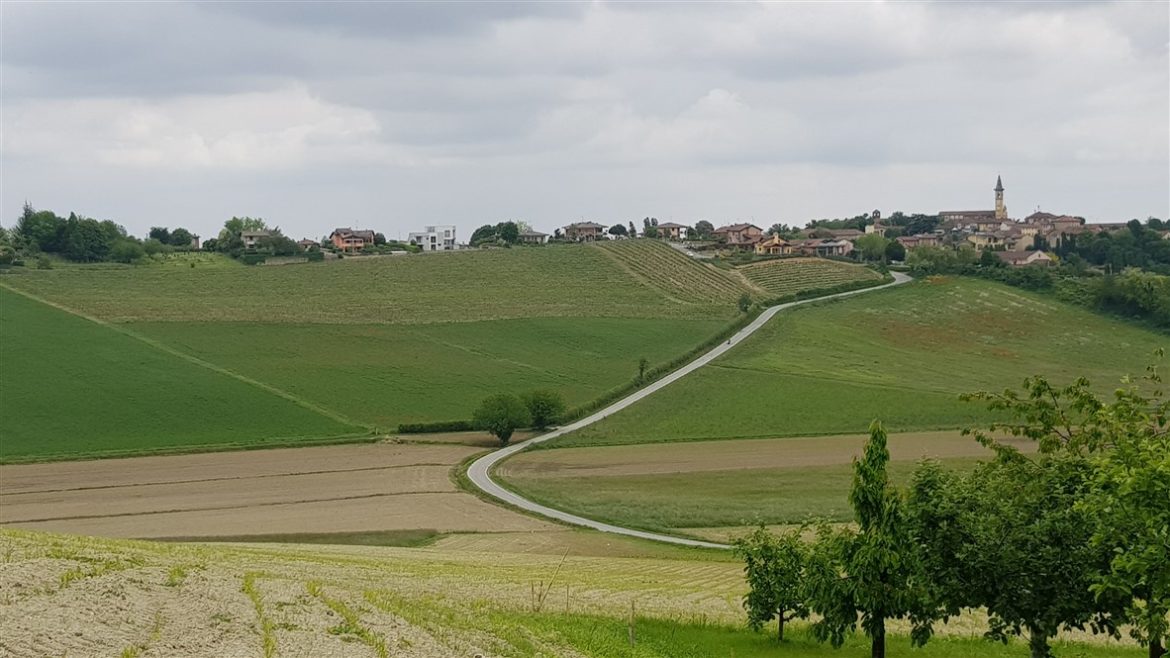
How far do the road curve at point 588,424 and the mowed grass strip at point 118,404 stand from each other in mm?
13279

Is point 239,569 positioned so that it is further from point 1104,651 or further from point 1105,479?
point 1104,651

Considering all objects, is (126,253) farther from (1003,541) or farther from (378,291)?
(1003,541)

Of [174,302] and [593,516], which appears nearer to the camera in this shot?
[593,516]

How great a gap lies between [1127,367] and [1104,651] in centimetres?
9174

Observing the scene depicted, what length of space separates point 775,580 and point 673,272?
13776 cm

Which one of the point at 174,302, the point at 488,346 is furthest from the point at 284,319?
the point at 488,346

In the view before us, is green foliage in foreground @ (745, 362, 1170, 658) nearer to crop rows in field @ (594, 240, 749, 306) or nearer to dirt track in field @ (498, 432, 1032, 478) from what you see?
dirt track in field @ (498, 432, 1032, 478)

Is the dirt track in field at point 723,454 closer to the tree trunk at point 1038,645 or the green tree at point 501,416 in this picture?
the green tree at point 501,416

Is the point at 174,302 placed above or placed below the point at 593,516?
above

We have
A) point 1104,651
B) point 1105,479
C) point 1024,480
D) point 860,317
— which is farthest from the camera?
point 860,317

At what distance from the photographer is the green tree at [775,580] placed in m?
29.9

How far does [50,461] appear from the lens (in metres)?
70.5

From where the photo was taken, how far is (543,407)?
86.4m

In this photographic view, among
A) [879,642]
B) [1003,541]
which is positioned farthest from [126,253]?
[1003,541]
